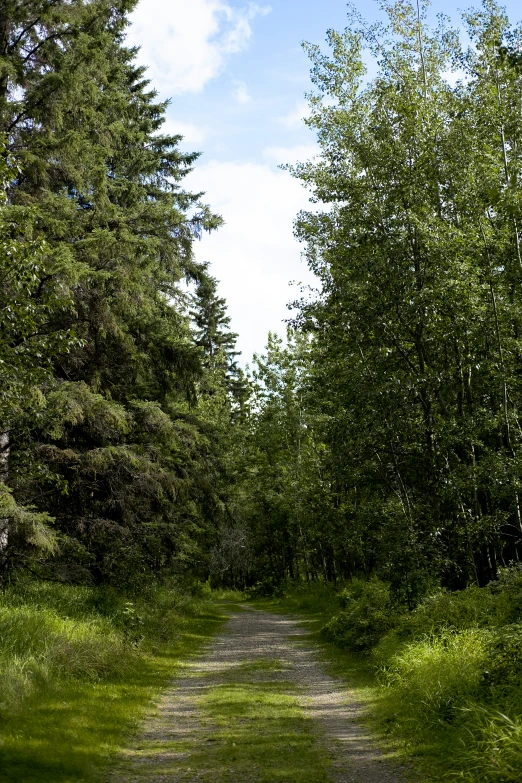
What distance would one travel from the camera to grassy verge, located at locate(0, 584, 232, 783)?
5922 millimetres

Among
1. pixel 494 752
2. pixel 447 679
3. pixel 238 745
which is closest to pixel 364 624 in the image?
pixel 447 679

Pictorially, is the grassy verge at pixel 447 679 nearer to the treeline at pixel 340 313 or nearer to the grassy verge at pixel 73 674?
the treeline at pixel 340 313

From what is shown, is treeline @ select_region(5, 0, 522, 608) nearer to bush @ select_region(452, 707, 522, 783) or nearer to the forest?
the forest

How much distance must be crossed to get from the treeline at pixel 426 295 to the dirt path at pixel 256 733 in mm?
3492

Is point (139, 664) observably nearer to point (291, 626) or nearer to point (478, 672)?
point (478, 672)

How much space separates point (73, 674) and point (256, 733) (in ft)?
10.1

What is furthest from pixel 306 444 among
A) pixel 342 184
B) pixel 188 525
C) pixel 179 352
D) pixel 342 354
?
pixel 342 184

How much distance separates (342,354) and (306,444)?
701 inches

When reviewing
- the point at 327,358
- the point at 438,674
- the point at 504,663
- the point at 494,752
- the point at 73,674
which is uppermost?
the point at 327,358

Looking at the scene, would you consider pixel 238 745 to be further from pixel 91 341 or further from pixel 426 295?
pixel 91 341

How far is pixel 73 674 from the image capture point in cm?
884

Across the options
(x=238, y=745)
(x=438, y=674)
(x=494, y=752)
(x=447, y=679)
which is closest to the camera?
(x=494, y=752)

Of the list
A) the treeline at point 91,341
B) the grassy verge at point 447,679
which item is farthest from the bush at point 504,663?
the treeline at point 91,341

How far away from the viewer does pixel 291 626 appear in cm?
1992
